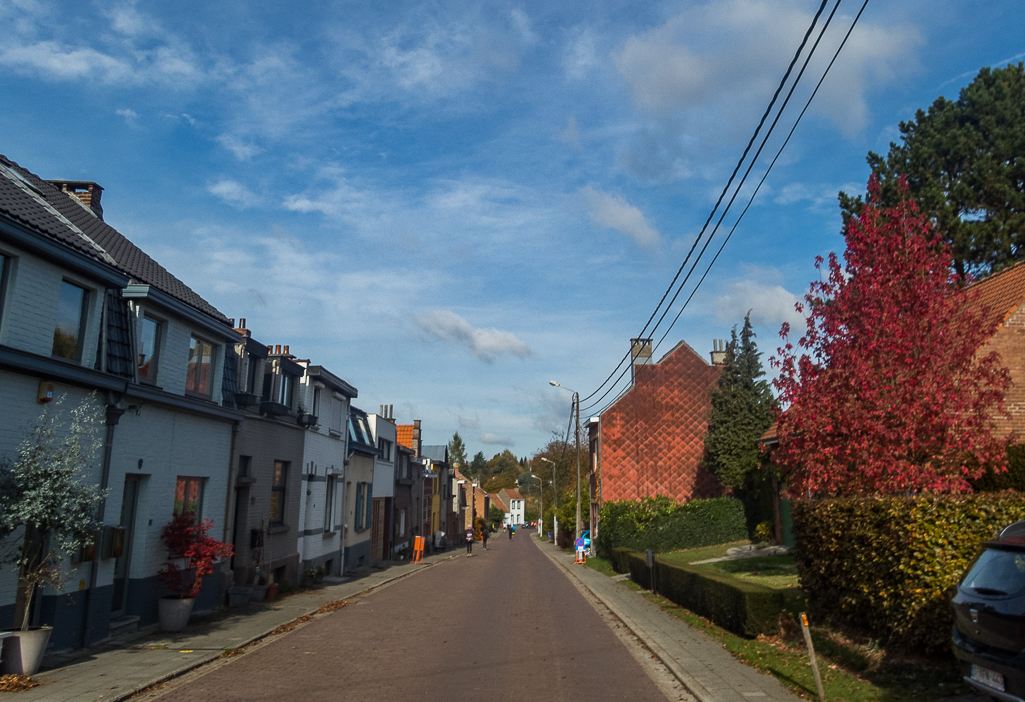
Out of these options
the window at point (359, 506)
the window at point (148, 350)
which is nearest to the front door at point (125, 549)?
the window at point (148, 350)

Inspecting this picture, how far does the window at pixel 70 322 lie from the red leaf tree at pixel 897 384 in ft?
41.2

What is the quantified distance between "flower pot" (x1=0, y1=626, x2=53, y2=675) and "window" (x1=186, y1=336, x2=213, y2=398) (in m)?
6.61

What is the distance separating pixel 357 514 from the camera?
30.4m

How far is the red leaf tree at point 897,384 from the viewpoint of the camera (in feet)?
39.5

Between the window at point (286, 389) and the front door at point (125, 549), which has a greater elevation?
the window at point (286, 389)

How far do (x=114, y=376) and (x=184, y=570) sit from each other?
4.58m

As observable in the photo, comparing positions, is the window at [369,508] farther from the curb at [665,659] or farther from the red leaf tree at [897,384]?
the red leaf tree at [897,384]

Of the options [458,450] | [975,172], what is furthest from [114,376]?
[458,450]

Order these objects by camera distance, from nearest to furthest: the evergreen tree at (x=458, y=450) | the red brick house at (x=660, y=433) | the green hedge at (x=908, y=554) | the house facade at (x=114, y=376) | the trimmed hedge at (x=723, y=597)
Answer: the green hedge at (x=908, y=554)
the house facade at (x=114, y=376)
the trimmed hedge at (x=723, y=597)
the red brick house at (x=660, y=433)
the evergreen tree at (x=458, y=450)

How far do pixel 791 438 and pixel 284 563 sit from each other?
14.8 m

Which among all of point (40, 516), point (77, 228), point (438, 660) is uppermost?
point (77, 228)

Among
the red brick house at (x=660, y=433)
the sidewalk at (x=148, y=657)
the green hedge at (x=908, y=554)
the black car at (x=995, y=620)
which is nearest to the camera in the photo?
the black car at (x=995, y=620)

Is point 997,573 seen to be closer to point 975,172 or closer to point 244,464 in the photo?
point 244,464

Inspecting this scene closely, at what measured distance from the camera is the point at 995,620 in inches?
238
